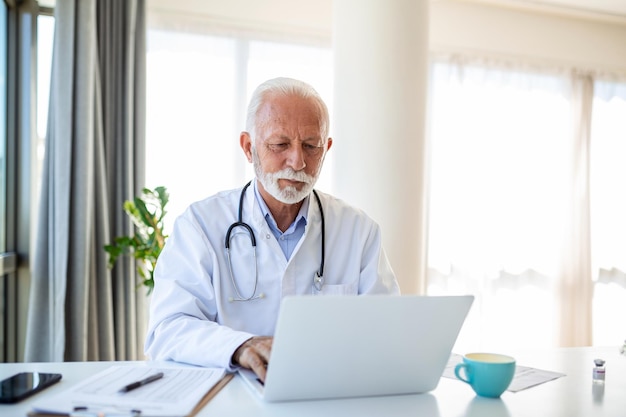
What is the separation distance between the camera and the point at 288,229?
1.89 m

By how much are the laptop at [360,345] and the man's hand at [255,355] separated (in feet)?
0.18

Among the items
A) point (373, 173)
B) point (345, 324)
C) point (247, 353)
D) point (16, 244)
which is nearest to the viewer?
point (345, 324)

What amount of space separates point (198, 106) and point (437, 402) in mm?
3300

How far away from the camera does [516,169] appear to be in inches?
196

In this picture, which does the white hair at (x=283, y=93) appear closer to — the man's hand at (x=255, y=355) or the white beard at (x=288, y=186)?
the white beard at (x=288, y=186)

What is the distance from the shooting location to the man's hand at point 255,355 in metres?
1.23

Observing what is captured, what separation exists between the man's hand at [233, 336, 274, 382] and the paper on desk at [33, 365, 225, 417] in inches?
2.3

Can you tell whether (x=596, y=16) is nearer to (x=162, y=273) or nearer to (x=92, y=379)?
(x=162, y=273)

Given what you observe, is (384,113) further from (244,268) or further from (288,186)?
(244,268)

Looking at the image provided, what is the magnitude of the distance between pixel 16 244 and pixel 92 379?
2.77 metres

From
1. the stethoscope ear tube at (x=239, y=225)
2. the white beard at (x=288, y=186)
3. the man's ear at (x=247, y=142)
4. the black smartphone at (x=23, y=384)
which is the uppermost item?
the man's ear at (x=247, y=142)

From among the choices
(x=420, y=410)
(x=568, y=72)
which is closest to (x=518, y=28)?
Result: (x=568, y=72)

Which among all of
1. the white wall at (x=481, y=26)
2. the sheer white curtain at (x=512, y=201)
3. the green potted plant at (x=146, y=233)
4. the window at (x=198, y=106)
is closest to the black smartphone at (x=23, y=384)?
the green potted plant at (x=146, y=233)

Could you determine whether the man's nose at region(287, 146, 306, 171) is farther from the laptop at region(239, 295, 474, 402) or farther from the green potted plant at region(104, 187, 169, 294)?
the green potted plant at region(104, 187, 169, 294)
